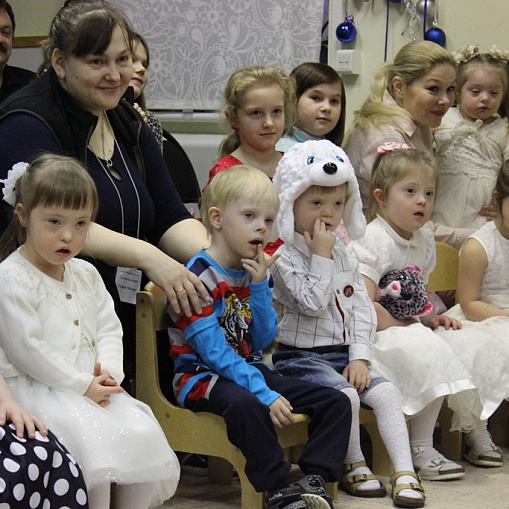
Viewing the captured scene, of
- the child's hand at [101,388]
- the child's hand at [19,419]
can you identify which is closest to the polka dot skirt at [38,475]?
the child's hand at [19,419]

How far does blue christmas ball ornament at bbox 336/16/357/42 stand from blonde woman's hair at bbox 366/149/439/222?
1.33 meters

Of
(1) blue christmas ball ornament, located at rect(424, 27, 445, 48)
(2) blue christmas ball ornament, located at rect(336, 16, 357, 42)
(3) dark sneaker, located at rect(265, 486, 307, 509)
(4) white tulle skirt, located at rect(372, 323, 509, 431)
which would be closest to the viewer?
(3) dark sneaker, located at rect(265, 486, 307, 509)

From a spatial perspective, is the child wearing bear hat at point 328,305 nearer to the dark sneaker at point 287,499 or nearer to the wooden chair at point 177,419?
the wooden chair at point 177,419

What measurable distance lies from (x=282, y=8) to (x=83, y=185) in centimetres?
253

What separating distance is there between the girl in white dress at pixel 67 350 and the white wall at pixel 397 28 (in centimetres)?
237

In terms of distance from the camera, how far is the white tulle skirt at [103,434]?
5.64 feet

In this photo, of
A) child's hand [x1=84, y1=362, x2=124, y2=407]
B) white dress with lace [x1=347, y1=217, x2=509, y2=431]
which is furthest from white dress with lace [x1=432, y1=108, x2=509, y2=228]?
child's hand [x1=84, y1=362, x2=124, y2=407]

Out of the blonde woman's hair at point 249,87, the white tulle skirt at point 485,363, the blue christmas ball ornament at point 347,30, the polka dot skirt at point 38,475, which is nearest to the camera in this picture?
the polka dot skirt at point 38,475

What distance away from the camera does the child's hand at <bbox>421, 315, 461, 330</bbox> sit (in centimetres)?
278

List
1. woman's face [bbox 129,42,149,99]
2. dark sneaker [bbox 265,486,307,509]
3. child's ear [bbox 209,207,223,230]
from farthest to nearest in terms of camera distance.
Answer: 1. woman's face [bbox 129,42,149,99]
2. child's ear [bbox 209,207,223,230]
3. dark sneaker [bbox 265,486,307,509]

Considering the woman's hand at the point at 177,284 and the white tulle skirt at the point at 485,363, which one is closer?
the woman's hand at the point at 177,284

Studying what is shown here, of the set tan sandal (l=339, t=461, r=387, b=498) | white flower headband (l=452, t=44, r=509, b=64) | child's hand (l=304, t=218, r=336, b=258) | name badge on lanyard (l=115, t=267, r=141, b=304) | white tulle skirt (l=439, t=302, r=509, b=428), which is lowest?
tan sandal (l=339, t=461, r=387, b=498)

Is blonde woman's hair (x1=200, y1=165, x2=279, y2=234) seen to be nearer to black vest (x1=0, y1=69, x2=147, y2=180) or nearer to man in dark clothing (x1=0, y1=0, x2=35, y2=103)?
black vest (x1=0, y1=69, x2=147, y2=180)

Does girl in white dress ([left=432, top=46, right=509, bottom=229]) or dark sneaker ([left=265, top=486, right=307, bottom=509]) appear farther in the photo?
girl in white dress ([left=432, top=46, right=509, bottom=229])
